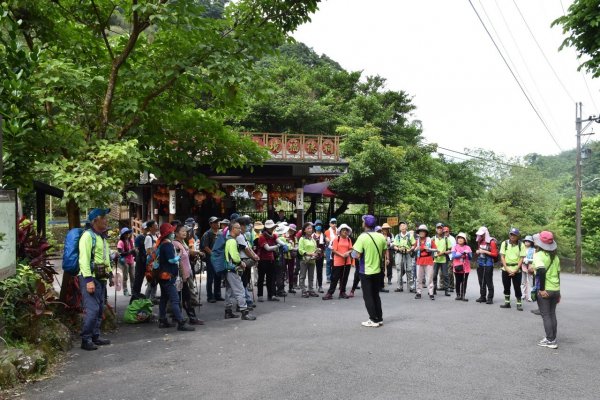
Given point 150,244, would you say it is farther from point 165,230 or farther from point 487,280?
point 487,280

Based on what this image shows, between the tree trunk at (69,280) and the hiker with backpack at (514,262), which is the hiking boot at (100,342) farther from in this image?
the hiker with backpack at (514,262)

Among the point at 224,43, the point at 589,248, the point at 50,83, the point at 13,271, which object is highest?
the point at 224,43

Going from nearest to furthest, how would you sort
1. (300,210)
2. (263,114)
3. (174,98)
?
(174,98) < (300,210) < (263,114)

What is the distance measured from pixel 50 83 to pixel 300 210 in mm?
14189

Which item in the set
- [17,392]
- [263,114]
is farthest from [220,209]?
[17,392]

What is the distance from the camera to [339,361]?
6441mm

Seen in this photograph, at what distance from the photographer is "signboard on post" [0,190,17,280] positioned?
5.66m

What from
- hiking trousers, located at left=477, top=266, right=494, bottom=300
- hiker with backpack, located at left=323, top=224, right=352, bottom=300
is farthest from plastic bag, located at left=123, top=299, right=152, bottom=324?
hiking trousers, located at left=477, top=266, right=494, bottom=300

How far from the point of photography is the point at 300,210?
20719 mm

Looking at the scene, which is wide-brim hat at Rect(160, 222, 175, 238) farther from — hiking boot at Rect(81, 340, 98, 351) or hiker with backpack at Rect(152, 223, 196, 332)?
hiking boot at Rect(81, 340, 98, 351)

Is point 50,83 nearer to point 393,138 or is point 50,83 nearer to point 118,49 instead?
point 118,49

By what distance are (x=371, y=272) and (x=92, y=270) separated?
436cm

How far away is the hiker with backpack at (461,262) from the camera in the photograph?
11812mm

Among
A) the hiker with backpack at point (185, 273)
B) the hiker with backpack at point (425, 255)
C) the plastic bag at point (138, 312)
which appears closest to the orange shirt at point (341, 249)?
the hiker with backpack at point (425, 255)
